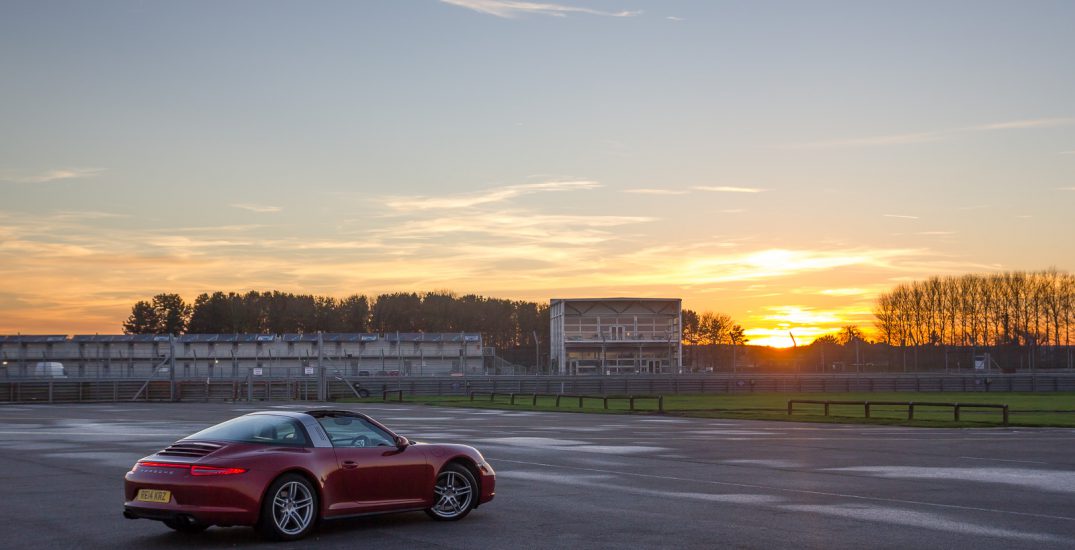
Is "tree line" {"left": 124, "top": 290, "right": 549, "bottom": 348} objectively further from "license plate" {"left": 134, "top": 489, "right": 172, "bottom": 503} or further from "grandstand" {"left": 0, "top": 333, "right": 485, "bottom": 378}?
"license plate" {"left": 134, "top": 489, "right": 172, "bottom": 503}

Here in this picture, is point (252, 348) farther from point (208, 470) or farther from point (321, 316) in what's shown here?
point (208, 470)

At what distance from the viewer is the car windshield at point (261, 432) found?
11.9 meters

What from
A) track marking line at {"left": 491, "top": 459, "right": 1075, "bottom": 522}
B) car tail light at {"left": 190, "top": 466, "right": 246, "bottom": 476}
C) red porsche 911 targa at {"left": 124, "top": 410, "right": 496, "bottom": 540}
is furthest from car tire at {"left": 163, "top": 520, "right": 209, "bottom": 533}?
track marking line at {"left": 491, "top": 459, "right": 1075, "bottom": 522}

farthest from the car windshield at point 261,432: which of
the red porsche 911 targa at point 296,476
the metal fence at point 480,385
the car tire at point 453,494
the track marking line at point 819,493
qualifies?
the metal fence at point 480,385

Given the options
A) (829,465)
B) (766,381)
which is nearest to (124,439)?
(829,465)

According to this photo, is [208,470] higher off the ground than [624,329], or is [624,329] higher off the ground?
[624,329]

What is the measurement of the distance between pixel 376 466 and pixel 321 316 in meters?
175

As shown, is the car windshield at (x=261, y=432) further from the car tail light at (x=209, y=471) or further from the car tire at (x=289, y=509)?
the car tail light at (x=209, y=471)

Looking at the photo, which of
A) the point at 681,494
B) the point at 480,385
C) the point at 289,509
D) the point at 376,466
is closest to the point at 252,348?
the point at 480,385

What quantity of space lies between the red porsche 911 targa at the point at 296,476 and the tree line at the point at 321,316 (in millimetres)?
164277

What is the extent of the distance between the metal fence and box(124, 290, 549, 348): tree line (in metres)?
101

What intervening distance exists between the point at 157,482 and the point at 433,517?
3385 millimetres

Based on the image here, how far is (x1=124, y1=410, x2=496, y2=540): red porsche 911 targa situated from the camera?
11133 mm

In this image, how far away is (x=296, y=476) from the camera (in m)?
11.7
